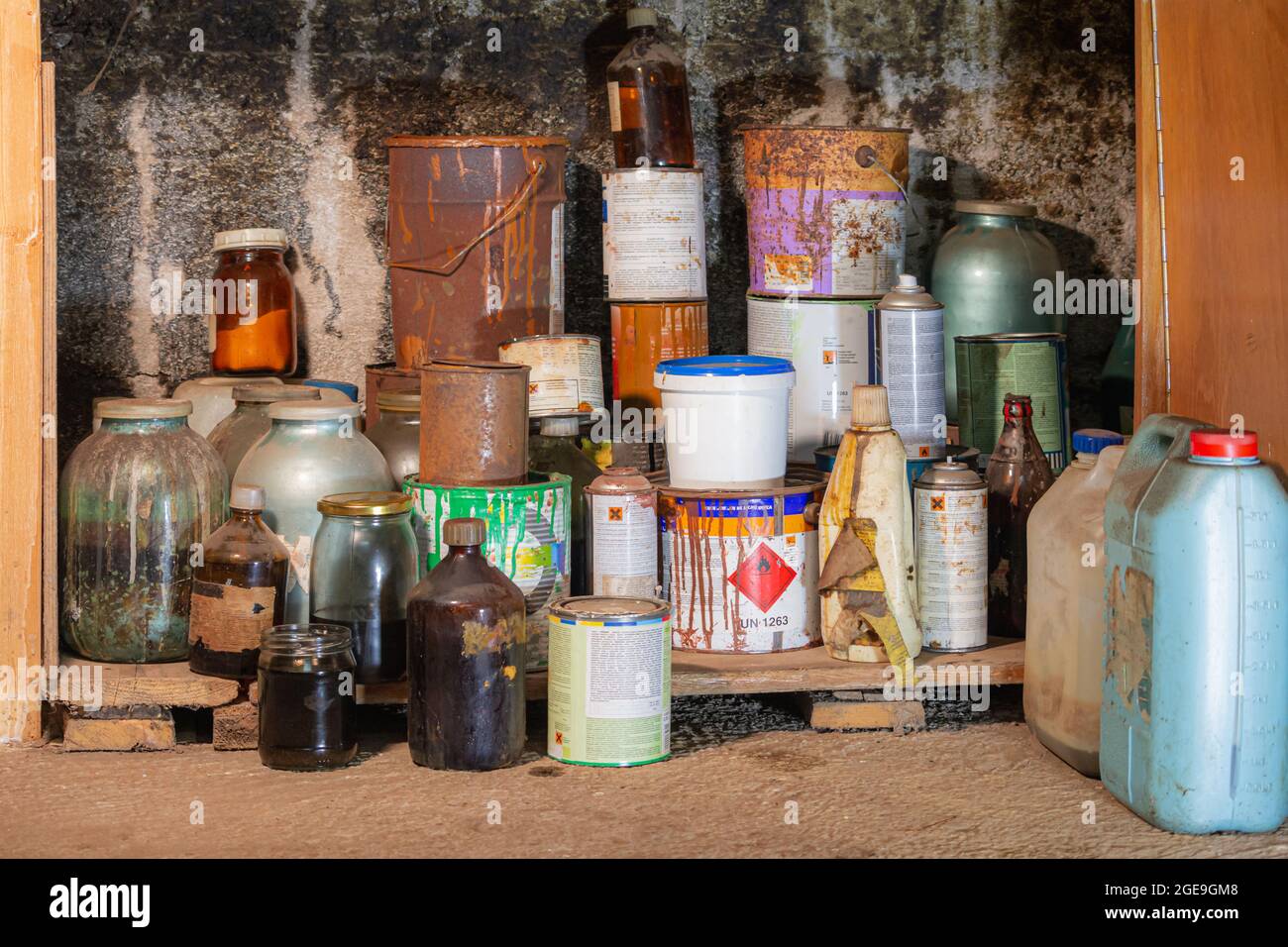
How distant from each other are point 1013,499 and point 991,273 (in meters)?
0.89

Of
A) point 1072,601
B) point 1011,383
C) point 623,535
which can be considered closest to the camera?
point 1072,601

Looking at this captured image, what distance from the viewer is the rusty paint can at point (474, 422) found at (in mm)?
3273

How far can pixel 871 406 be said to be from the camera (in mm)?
3314

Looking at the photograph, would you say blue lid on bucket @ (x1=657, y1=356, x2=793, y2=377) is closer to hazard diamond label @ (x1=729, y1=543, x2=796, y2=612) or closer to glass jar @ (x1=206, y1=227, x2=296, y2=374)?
hazard diamond label @ (x1=729, y1=543, x2=796, y2=612)

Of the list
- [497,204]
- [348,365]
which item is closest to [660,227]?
[497,204]

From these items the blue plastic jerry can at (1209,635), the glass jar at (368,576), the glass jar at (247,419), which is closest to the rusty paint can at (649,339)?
the glass jar at (247,419)

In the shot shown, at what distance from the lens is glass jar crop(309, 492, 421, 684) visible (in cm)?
324

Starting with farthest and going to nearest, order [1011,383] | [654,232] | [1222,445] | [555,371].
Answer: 1. [654,232]
2. [1011,383]
3. [555,371]
4. [1222,445]

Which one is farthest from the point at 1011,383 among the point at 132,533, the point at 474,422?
the point at 132,533

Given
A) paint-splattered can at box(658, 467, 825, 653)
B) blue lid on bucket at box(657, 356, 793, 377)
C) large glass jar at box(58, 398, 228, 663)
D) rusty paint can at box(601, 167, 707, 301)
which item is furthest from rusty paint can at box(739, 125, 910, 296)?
large glass jar at box(58, 398, 228, 663)

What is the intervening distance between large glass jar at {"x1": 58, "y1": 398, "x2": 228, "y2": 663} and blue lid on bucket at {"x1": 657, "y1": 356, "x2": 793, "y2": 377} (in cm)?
106

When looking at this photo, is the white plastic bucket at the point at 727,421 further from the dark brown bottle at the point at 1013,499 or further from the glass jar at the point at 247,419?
the glass jar at the point at 247,419

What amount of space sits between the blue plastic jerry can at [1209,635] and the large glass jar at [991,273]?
1499 millimetres

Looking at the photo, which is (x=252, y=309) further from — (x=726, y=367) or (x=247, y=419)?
(x=726, y=367)
